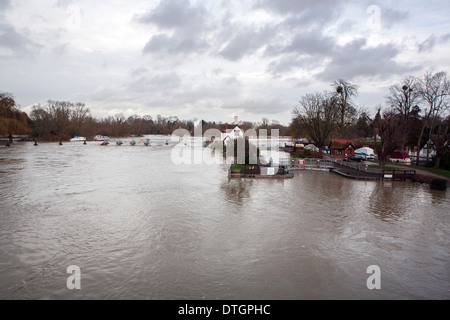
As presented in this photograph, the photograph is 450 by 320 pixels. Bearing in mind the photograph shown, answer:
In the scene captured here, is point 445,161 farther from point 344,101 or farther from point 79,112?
point 79,112

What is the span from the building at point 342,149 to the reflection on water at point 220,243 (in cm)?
2058

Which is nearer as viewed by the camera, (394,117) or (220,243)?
(220,243)

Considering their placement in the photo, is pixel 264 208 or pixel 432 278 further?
pixel 264 208

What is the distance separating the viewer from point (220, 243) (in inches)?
386

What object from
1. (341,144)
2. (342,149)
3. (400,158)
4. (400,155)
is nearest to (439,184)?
(400,158)

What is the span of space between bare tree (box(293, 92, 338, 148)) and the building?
4664 mm

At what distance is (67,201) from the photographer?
15359 millimetres

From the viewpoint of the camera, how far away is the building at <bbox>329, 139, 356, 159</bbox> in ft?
125

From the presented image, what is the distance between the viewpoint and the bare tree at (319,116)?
4353cm

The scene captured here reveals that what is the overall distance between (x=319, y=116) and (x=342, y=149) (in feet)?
30.6

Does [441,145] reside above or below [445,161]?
above
